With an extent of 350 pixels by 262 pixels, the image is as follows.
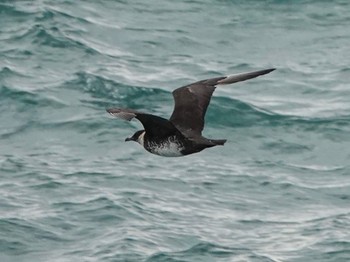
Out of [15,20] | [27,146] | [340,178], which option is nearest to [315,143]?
[340,178]

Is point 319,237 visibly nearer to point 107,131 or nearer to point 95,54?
point 107,131

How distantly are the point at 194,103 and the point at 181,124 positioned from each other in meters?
0.32

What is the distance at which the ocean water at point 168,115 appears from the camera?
14.4 meters

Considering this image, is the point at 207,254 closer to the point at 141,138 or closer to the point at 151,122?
the point at 141,138

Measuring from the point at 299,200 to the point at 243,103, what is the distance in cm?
286

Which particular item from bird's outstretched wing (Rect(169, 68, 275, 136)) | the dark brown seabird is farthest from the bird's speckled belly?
bird's outstretched wing (Rect(169, 68, 275, 136))

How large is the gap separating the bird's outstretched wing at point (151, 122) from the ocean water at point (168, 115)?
7.45 ft

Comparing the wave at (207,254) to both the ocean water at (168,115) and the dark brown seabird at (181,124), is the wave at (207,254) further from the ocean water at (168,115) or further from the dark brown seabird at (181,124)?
the dark brown seabird at (181,124)

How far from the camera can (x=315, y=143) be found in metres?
17.2

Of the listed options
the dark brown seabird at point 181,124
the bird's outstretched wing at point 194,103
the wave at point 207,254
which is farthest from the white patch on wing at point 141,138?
the wave at point 207,254

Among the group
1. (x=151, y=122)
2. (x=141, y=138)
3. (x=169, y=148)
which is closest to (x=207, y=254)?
(x=141, y=138)

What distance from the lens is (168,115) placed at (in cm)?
1761

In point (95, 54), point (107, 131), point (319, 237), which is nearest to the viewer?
point (319, 237)

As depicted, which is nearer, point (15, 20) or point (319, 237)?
point (319, 237)
